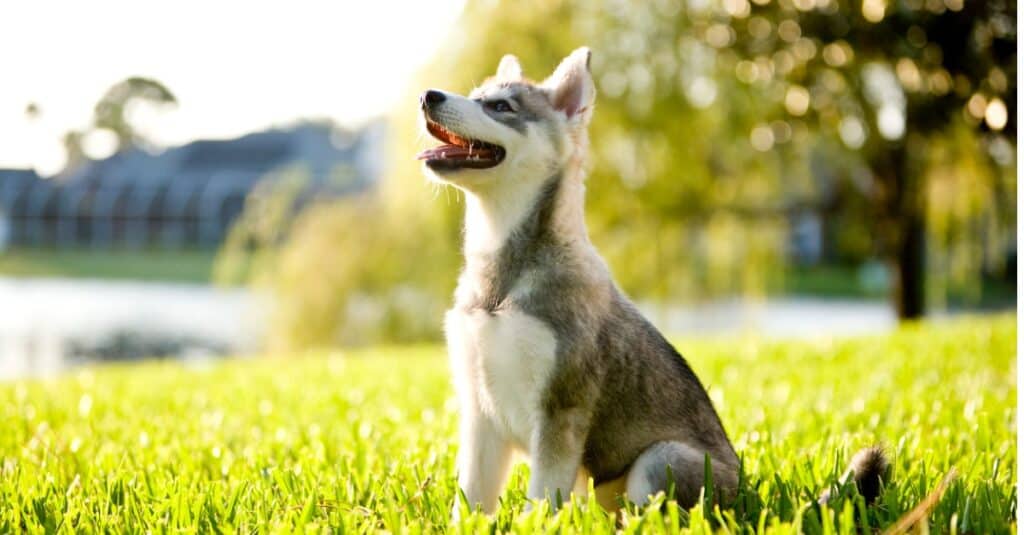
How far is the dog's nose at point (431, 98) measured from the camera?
2.87 metres

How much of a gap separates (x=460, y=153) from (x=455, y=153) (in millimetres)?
16

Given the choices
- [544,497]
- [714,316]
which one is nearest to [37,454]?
[544,497]

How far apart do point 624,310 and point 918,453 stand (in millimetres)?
1658

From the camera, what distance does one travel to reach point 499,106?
3.08 metres

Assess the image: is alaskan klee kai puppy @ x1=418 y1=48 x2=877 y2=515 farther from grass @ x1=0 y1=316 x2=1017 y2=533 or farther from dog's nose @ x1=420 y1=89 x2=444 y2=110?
Answer: grass @ x1=0 y1=316 x2=1017 y2=533

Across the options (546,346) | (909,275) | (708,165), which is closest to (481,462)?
(546,346)

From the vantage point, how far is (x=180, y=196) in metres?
55.4

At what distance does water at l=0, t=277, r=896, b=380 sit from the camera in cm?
1493

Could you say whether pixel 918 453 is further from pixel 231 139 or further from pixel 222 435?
pixel 231 139

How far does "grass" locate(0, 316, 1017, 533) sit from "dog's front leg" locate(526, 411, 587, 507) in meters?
0.07

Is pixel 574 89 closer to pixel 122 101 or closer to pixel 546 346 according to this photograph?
pixel 546 346

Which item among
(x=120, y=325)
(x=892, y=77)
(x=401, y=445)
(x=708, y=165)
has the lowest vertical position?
(x=120, y=325)

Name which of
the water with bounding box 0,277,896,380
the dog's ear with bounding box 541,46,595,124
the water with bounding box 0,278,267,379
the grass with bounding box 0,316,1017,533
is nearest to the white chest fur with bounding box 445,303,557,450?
the grass with bounding box 0,316,1017,533

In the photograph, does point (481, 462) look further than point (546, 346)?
Yes
